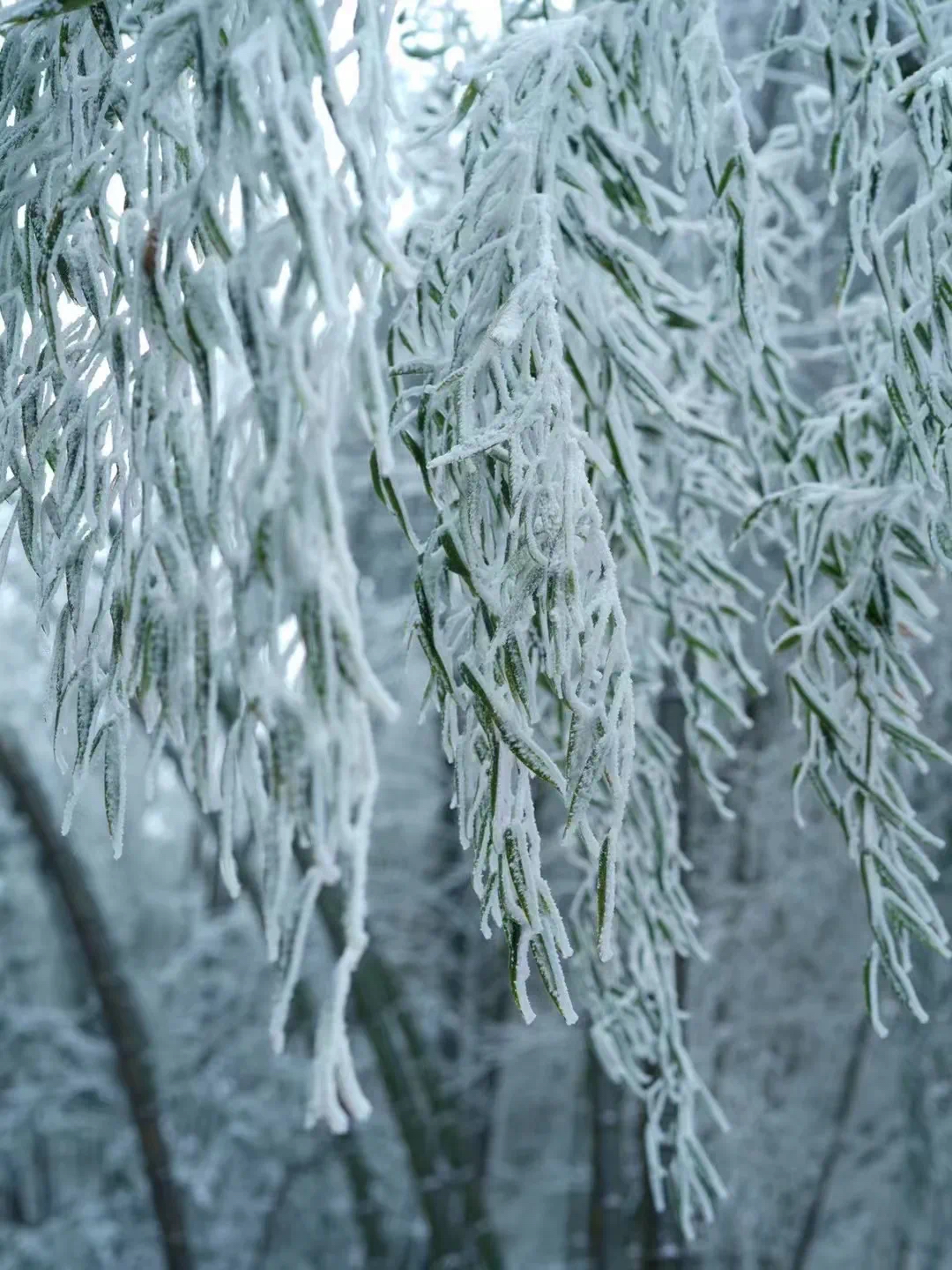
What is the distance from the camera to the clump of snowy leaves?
562mm

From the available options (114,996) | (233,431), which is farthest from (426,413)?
(114,996)

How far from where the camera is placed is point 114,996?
2.34 metres

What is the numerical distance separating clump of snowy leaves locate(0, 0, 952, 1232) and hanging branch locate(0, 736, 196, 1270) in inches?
54.1

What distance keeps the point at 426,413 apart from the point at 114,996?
1876mm

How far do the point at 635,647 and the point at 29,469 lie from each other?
685mm

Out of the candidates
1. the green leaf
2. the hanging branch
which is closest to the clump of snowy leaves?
the green leaf

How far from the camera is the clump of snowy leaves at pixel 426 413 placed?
Answer: 1.85ft

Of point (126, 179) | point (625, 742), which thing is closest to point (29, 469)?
point (126, 179)

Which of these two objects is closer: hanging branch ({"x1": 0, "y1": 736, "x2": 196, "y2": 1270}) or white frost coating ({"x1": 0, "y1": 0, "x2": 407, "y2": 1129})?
white frost coating ({"x1": 0, "y1": 0, "x2": 407, "y2": 1129})

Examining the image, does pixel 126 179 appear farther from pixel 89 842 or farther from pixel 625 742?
A: pixel 89 842

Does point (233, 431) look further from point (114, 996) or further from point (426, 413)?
point (114, 996)

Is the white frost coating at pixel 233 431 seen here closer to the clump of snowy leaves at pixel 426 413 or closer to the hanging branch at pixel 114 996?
the clump of snowy leaves at pixel 426 413

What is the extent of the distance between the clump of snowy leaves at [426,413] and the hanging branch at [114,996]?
4.51ft

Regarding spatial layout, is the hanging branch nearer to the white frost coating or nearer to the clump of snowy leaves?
the clump of snowy leaves
